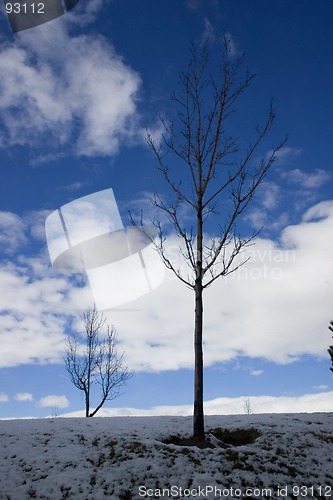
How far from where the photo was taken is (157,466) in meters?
8.09

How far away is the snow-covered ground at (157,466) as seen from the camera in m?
7.38

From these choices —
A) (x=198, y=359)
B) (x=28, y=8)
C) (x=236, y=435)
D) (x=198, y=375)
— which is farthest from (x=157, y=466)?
(x=28, y=8)

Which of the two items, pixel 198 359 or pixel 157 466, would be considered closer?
pixel 157 466

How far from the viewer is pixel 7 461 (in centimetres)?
876

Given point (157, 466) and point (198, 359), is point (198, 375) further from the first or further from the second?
point (157, 466)

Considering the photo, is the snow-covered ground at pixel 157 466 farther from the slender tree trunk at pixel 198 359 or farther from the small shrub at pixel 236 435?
the slender tree trunk at pixel 198 359

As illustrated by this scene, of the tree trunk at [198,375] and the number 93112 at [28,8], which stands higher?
the number 93112 at [28,8]

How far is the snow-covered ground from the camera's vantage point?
7379 millimetres

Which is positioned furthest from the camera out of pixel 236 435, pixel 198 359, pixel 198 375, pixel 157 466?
pixel 236 435

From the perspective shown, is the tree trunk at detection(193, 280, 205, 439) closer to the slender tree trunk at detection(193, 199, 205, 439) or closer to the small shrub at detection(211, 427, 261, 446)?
the slender tree trunk at detection(193, 199, 205, 439)

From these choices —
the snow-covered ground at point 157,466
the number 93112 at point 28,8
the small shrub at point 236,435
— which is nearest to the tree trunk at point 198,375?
the snow-covered ground at point 157,466

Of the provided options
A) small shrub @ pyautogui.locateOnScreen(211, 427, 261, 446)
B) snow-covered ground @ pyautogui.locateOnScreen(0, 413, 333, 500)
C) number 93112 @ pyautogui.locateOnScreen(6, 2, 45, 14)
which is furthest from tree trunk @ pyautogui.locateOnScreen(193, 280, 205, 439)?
number 93112 @ pyautogui.locateOnScreen(6, 2, 45, 14)

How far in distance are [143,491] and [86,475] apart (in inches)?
53.6

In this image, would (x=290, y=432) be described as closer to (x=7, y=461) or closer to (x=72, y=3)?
(x=7, y=461)
